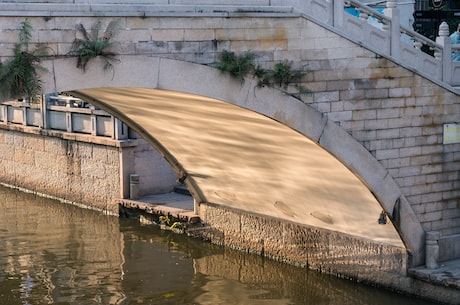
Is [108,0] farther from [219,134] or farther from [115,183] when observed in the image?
[115,183]

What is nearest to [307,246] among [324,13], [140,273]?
[140,273]

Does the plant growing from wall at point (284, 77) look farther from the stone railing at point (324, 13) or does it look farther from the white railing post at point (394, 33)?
the white railing post at point (394, 33)

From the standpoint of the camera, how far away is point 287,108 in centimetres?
1250

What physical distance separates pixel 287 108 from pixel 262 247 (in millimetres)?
4767

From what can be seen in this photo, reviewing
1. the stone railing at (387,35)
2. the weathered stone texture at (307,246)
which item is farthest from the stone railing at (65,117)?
the stone railing at (387,35)

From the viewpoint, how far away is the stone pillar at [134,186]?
20.4 m

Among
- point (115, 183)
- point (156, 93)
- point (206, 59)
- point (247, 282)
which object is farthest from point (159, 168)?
point (206, 59)

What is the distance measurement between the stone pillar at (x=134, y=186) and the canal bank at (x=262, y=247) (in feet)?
0.60

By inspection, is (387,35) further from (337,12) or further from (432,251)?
(432,251)

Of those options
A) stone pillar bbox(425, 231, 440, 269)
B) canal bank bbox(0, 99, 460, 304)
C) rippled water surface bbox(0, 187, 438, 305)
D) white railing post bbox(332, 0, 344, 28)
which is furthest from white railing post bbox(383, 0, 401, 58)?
rippled water surface bbox(0, 187, 438, 305)

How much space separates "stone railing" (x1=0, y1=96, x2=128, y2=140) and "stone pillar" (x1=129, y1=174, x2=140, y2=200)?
860 millimetres

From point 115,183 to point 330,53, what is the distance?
A: 29.4 feet

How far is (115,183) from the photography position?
20.9 meters

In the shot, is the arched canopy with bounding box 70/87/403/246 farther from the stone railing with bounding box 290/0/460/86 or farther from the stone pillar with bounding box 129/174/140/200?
the stone pillar with bounding box 129/174/140/200
